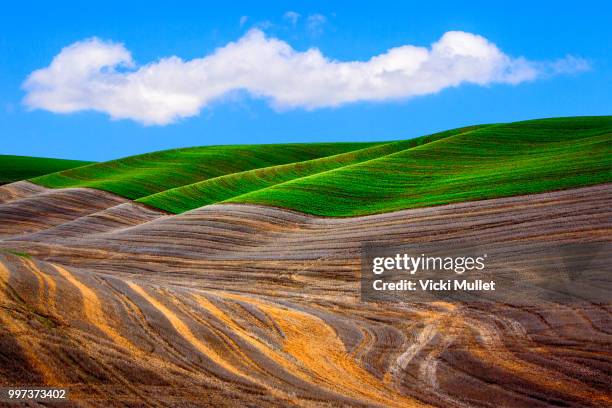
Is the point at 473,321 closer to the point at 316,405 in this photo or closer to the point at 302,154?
Result: the point at 316,405

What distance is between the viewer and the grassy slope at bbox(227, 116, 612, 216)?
32.7 m

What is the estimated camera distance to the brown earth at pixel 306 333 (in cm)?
1196

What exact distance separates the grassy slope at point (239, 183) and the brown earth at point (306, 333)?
59.2 feet

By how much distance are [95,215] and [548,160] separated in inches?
1066

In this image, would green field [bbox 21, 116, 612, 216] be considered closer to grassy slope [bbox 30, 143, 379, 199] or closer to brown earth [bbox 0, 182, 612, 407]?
grassy slope [bbox 30, 143, 379, 199]

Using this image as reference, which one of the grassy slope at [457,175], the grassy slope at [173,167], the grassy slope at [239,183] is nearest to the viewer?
the grassy slope at [457,175]

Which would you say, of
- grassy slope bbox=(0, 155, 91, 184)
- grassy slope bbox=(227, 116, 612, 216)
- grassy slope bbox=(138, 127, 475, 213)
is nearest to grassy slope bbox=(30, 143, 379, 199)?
grassy slope bbox=(138, 127, 475, 213)

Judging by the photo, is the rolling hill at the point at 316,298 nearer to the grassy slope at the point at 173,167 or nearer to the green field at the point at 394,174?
the green field at the point at 394,174

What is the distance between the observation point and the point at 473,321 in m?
18.4

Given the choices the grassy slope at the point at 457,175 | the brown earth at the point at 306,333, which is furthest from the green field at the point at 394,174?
the brown earth at the point at 306,333

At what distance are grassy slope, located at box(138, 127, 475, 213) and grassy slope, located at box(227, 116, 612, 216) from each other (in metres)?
7.40

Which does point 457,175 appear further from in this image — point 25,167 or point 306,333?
point 25,167

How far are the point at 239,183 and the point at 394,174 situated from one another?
1507cm

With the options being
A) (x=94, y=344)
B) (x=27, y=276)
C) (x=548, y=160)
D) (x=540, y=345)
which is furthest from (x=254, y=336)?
(x=548, y=160)
